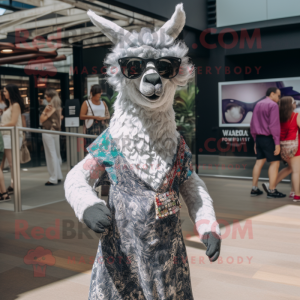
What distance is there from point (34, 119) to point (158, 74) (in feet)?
26.0

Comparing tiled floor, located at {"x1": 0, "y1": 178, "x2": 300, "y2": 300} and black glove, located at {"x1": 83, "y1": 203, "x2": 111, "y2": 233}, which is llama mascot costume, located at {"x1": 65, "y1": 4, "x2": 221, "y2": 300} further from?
tiled floor, located at {"x1": 0, "y1": 178, "x2": 300, "y2": 300}

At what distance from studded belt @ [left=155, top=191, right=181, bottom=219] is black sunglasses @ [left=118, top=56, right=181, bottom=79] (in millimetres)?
458

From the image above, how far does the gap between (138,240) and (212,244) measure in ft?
0.92

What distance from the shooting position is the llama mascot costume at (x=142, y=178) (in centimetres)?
133

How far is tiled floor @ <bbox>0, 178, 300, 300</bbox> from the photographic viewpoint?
2.62 metres

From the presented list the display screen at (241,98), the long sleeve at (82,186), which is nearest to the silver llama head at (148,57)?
the long sleeve at (82,186)

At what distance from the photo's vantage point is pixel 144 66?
138 centimetres

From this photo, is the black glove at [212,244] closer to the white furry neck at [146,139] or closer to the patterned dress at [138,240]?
the patterned dress at [138,240]

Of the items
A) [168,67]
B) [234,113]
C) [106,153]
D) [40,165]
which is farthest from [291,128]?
[106,153]

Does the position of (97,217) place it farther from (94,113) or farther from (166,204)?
(94,113)

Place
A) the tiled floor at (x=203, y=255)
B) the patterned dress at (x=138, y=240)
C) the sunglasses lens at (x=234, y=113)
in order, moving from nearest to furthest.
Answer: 1. the patterned dress at (x=138, y=240)
2. the tiled floor at (x=203, y=255)
3. the sunglasses lens at (x=234, y=113)

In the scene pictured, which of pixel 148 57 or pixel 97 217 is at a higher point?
pixel 148 57

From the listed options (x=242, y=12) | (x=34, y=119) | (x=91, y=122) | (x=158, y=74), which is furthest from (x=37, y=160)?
(x=242, y=12)

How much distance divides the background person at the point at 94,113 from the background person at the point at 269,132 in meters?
2.49
